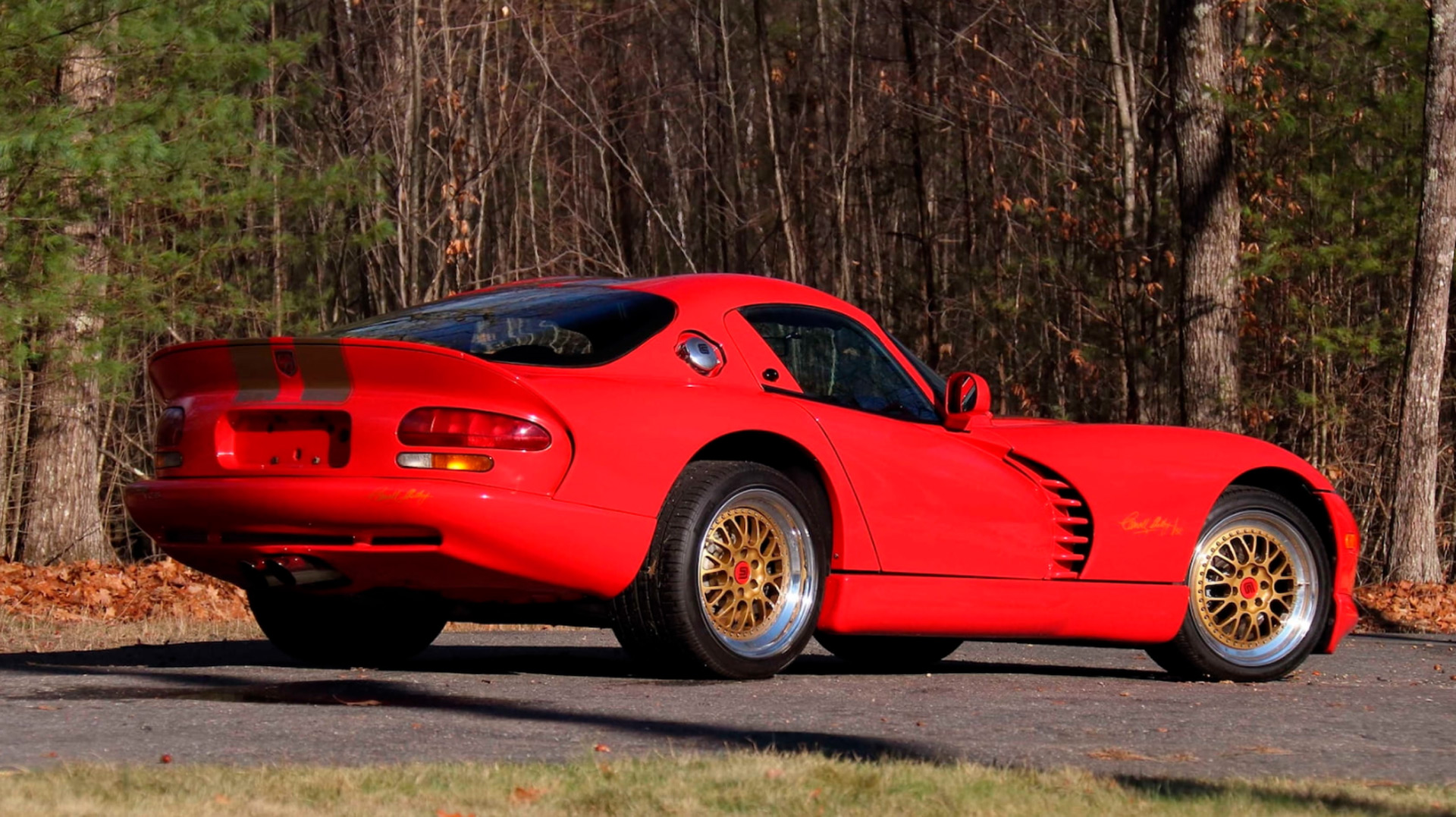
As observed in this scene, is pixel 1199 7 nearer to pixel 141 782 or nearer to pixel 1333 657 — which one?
pixel 1333 657

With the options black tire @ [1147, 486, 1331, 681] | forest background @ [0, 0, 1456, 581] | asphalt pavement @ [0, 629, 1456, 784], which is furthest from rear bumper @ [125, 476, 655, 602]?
A: forest background @ [0, 0, 1456, 581]

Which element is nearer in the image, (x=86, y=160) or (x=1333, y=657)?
(x=1333, y=657)

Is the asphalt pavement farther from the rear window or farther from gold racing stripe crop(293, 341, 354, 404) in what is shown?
the rear window

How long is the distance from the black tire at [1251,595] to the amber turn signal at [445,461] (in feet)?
10.0

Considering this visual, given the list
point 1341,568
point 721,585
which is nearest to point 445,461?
point 721,585

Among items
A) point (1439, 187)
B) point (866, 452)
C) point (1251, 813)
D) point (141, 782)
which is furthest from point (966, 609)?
point (1439, 187)

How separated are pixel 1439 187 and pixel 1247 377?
418 cm

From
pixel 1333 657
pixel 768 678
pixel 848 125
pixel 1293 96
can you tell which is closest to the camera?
pixel 768 678

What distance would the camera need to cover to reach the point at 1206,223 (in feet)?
53.1

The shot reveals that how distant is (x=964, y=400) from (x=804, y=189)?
22.3 m

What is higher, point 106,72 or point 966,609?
point 106,72

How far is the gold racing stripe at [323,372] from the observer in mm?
5723

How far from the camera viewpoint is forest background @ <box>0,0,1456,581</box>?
14914 millimetres

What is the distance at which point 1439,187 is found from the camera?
16.3 meters
